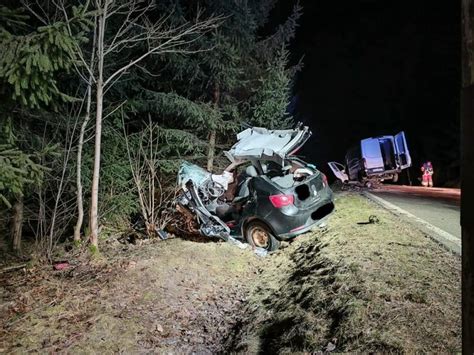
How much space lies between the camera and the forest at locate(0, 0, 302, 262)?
8.16 metres

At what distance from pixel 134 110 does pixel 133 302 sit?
7409mm

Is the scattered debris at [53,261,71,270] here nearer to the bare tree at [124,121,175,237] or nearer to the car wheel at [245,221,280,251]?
Answer: the bare tree at [124,121,175,237]

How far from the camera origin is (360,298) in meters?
4.11

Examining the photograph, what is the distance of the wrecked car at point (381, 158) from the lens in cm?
1438

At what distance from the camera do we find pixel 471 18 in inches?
48.0

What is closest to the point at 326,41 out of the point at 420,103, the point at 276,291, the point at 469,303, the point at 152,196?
the point at 420,103

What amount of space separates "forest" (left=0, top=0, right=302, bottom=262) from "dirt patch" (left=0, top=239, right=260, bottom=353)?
4.45 ft

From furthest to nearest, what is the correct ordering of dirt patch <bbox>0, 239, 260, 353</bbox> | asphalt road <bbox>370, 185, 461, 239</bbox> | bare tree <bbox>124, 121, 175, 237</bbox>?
1. bare tree <bbox>124, 121, 175, 237</bbox>
2. asphalt road <bbox>370, 185, 461, 239</bbox>
3. dirt patch <bbox>0, 239, 260, 353</bbox>

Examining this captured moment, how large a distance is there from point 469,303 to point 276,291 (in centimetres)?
478

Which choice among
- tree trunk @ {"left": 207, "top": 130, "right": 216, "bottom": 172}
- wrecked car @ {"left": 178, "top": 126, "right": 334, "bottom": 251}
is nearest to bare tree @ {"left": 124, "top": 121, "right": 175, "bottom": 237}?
wrecked car @ {"left": 178, "top": 126, "right": 334, "bottom": 251}

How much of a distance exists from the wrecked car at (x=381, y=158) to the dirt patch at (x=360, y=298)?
8258 mm

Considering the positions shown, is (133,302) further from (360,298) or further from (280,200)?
(360,298)

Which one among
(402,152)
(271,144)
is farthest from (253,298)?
(402,152)

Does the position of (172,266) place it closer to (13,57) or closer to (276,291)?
(276,291)
